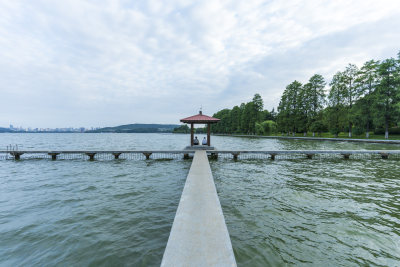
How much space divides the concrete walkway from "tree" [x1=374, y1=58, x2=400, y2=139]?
131ft

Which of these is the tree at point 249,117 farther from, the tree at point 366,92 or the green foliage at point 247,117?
the tree at point 366,92

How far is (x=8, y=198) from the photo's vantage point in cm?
693

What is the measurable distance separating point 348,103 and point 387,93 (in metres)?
7.20

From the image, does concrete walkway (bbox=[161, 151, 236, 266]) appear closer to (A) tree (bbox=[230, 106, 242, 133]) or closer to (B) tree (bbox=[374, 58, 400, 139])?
(B) tree (bbox=[374, 58, 400, 139])

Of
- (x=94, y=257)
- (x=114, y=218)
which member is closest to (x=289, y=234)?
(x=94, y=257)

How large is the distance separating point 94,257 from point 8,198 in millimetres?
6680

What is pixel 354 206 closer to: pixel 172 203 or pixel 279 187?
pixel 279 187

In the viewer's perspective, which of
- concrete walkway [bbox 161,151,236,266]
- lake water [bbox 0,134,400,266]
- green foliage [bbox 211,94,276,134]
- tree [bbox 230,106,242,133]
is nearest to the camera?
concrete walkway [bbox 161,151,236,266]

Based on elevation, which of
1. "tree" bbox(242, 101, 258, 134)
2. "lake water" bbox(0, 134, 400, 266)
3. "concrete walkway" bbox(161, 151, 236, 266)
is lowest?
"lake water" bbox(0, 134, 400, 266)

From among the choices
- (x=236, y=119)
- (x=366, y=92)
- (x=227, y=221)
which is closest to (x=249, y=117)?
(x=236, y=119)

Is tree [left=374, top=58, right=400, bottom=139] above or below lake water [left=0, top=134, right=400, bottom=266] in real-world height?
above

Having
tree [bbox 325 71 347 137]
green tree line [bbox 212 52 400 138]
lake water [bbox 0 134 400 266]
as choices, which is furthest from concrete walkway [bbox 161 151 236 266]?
tree [bbox 325 71 347 137]

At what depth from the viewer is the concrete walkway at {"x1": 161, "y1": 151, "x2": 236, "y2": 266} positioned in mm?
2504

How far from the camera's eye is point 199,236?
3109mm
